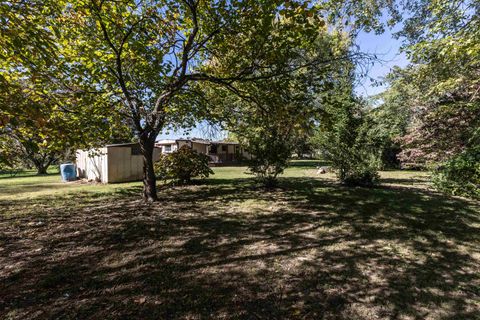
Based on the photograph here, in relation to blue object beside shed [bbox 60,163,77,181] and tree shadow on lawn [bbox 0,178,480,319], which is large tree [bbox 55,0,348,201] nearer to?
tree shadow on lawn [bbox 0,178,480,319]

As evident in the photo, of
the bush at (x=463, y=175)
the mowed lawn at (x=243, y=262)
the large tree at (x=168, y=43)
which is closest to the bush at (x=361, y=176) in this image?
the bush at (x=463, y=175)

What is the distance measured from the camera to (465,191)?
305 inches

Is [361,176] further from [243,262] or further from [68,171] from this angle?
[68,171]

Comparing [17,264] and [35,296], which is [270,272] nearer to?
[35,296]

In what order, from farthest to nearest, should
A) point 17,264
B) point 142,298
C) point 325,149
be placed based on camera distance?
1. point 325,149
2. point 17,264
3. point 142,298

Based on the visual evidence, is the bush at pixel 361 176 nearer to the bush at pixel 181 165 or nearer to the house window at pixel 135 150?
the bush at pixel 181 165

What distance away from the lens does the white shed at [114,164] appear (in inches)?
495

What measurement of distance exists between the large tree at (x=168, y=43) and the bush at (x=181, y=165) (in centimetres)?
314

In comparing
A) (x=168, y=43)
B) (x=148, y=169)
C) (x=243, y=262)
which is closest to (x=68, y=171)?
(x=148, y=169)

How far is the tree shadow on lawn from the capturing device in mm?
2508

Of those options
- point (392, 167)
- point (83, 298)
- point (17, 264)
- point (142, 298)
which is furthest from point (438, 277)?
point (392, 167)

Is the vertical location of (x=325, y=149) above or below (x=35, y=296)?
above

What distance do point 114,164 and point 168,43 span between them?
28.8 ft

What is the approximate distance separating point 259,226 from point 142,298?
291 cm
